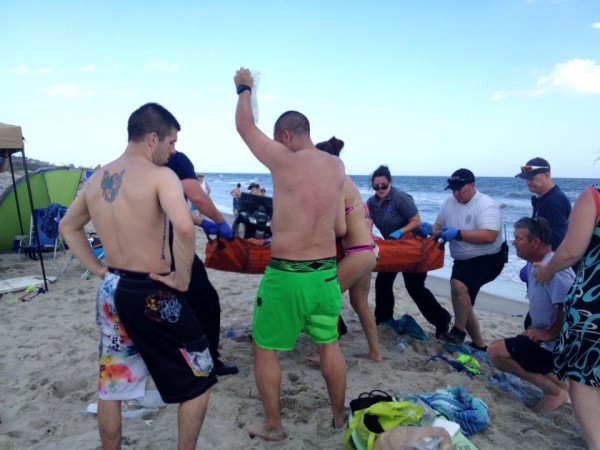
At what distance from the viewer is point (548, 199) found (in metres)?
4.27

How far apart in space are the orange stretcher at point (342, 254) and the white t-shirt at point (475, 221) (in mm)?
208

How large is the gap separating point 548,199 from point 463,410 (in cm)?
245

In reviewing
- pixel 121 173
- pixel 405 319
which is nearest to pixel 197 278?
pixel 121 173

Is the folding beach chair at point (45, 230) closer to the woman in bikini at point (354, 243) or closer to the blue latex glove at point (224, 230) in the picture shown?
the blue latex glove at point (224, 230)

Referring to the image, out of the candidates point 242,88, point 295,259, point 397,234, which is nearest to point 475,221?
point 397,234

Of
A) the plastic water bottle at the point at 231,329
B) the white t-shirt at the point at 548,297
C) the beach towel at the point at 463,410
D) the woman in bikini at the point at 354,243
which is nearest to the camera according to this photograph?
the beach towel at the point at 463,410

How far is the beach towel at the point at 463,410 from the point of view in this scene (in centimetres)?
273

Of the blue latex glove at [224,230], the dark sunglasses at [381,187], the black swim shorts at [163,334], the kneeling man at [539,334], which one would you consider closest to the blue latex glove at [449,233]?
the dark sunglasses at [381,187]

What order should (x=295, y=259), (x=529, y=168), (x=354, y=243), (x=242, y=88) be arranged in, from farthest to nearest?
(x=529, y=168), (x=354, y=243), (x=242, y=88), (x=295, y=259)

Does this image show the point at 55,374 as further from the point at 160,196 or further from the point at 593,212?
the point at 593,212

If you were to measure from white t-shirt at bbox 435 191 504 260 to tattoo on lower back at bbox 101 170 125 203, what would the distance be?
3204 millimetres

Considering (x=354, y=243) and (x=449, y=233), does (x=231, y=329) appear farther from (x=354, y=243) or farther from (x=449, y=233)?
(x=449, y=233)

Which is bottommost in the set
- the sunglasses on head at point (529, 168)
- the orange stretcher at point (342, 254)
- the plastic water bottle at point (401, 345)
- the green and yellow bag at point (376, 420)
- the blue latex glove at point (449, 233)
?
the plastic water bottle at point (401, 345)

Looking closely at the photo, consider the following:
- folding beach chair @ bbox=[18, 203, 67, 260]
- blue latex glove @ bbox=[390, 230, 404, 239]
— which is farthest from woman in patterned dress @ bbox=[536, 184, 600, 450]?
folding beach chair @ bbox=[18, 203, 67, 260]
